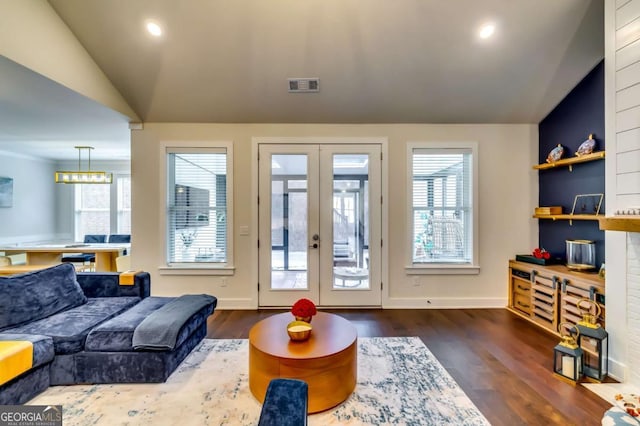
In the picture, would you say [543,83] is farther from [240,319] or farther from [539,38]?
[240,319]

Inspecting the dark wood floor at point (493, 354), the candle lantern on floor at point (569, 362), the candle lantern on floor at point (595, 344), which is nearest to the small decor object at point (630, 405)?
the dark wood floor at point (493, 354)

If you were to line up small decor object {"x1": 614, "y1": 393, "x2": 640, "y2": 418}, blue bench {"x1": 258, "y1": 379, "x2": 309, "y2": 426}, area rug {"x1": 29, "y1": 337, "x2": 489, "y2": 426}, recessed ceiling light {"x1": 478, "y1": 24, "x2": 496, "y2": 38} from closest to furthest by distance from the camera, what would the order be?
blue bench {"x1": 258, "y1": 379, "x2": 309, "y2": 426} < small decor object {"x1": 614, "y1": 393, "x2": 640, "y2": 418} < area rug {"x1": 29, "y1": 337, "x2": 489, "y2": 426} < recessed ceiling light {"x1": 478, "y1": 24, "x2": 496, "y2": 38}

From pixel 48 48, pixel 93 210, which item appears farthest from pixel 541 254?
pixel 93 210

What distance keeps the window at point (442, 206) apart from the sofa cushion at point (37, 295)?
13.2 feet

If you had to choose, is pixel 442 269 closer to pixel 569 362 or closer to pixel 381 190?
pixel 381 190

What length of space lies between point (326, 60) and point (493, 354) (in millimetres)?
3534

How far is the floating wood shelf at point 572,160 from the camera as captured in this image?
3.00 m

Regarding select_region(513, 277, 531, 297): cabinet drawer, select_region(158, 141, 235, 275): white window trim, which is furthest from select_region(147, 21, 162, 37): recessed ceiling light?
select_region(513, 277, 531, 297): cabinet drawer

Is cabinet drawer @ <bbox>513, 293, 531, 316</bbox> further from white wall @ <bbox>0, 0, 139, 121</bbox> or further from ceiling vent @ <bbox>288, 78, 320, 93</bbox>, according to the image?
white wall @ <bbox>0, 0, 139, 121</bbox>

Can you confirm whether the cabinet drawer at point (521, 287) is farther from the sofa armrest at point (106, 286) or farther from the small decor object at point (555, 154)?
the sofa armrest at point (106, 286)

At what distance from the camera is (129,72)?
3328mm

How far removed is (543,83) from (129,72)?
16.2ft

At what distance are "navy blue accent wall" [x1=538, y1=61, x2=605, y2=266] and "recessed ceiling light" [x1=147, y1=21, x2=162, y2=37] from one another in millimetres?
4747

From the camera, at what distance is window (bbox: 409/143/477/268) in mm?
4152
